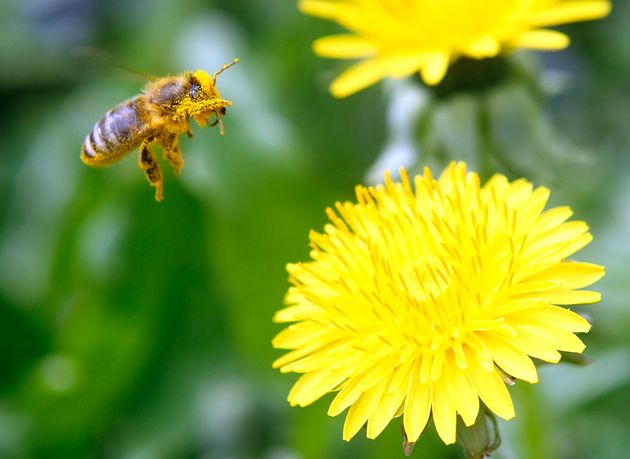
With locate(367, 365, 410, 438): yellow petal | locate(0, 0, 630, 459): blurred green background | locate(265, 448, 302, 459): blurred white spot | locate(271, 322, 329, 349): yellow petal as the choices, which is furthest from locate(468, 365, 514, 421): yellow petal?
locate(265, 448, 302, 459): blurred white spot

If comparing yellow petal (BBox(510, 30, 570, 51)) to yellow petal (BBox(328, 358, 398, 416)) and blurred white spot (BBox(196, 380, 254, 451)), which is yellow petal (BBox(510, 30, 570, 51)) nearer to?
yellow petal (BBox(328, 358, 398, 416))

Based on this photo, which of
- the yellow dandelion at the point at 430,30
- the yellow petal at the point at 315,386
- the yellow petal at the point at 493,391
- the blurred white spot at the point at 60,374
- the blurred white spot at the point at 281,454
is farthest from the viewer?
the blurred white spot at the point at 60,374

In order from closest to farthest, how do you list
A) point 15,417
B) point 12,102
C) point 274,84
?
point 15,417
point 274,84
point 12,102

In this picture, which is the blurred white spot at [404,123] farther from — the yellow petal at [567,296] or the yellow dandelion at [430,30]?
the yellow petal at [567,296]

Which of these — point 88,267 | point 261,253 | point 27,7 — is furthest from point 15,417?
point 27,7

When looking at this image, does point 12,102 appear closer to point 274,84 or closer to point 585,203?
point 274,84

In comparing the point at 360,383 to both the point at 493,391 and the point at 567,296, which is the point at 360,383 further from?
the point at 567,296

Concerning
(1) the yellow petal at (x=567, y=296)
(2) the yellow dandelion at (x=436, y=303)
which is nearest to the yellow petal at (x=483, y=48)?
(2) the yellow dandelion at (x=436, y=303)
